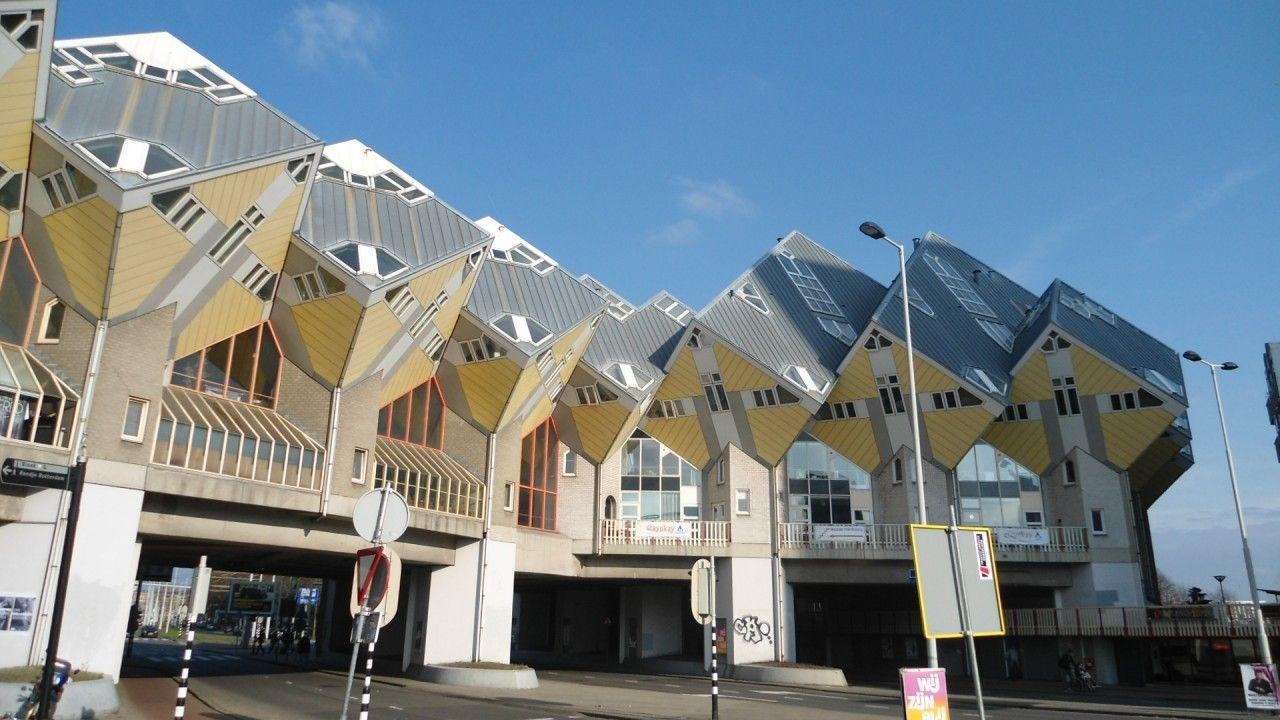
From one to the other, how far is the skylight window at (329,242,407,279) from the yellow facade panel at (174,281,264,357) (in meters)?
2.89

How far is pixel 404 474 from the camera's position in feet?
96.7

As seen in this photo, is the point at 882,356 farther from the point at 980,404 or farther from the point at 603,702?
the point at 603,702

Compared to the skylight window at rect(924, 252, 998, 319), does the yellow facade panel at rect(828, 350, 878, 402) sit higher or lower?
lower

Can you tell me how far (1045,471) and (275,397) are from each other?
112 ft

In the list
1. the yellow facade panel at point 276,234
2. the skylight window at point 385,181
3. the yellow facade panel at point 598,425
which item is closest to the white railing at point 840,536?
the yellow facade panel at point 598,425

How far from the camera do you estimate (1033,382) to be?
41125 mm

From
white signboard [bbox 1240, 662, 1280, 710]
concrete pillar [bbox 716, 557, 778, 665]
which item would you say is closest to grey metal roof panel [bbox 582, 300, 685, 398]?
concrete pillar [bbox 716, 557, 778, 665]

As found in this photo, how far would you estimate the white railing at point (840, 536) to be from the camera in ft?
126

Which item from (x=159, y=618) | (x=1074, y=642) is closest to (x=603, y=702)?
(x=1074, y=642)

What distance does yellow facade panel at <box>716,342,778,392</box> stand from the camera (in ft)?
130

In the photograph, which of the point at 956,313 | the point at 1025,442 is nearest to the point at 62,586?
the point at 1025,442

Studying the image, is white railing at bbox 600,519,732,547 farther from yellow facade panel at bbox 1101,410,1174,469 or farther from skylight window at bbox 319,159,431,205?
yellow facade panel at bbox 1101,410,1174,469

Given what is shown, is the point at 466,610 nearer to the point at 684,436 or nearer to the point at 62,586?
the point at 684,436

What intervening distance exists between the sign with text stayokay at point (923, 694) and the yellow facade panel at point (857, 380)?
31805 mm
